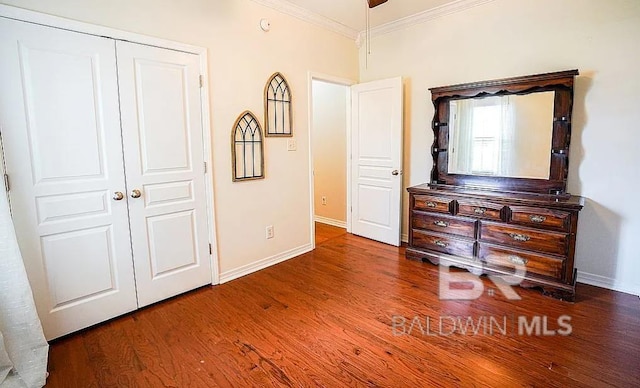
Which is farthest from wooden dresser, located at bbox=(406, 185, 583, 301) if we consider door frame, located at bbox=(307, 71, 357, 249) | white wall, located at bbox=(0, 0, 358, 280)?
white wall, located at bbox=(0, 0, 358, 280)

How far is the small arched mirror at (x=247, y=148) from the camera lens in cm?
296

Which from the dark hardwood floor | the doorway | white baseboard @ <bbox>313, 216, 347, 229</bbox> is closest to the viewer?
the dark hardwood floor

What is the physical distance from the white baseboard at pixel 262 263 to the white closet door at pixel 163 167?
0.27 m

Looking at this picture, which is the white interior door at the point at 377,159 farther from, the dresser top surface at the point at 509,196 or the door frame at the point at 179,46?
the door frame at the point at 179,46

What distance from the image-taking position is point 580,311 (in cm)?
241

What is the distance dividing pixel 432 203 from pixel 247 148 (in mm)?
1941

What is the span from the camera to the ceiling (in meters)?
3.25

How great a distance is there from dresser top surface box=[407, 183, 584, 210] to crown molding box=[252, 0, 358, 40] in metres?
2.13

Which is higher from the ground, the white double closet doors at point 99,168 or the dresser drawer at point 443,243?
the white double closet doors at point 99,168

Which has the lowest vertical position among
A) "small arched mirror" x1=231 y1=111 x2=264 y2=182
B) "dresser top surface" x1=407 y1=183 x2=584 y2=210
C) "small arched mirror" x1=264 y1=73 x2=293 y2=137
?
"dresser top surface" x1=407 y1=183 x2=584 y2=210

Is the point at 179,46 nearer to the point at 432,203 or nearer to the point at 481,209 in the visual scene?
the point at 432,203

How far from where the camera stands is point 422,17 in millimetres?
3598

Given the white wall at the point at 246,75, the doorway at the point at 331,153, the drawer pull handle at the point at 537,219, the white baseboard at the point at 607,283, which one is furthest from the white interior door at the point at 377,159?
the white baseboard at the point at 607,283

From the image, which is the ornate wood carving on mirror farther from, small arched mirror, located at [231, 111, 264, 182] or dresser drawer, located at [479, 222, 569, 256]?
small arched mirror, located at [231, 111, 264, 182]
